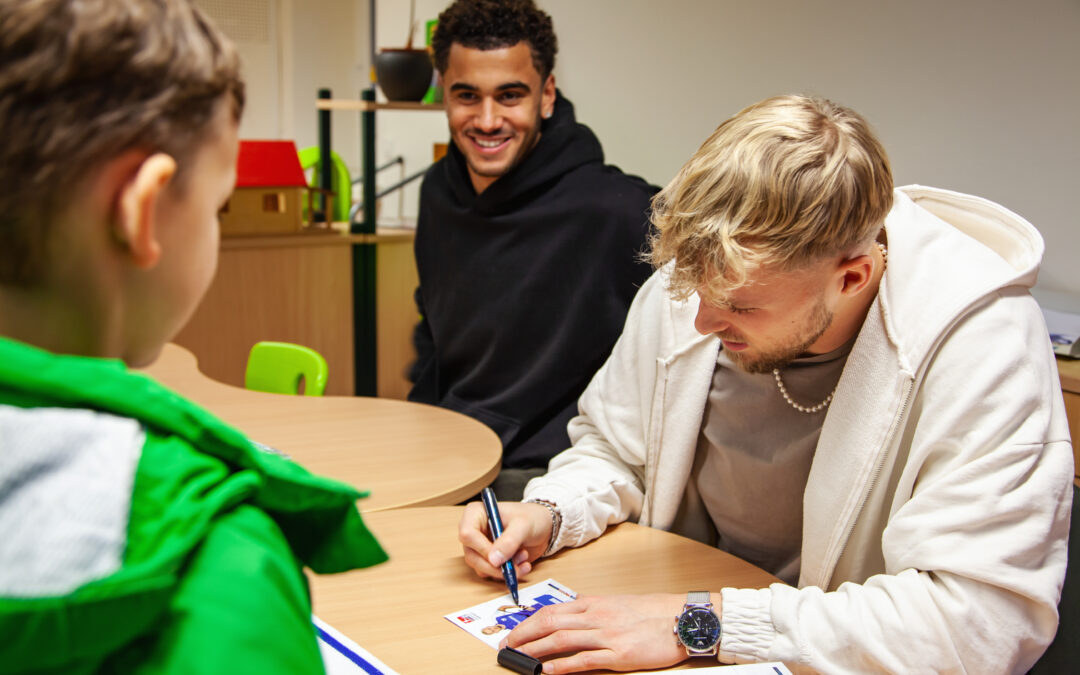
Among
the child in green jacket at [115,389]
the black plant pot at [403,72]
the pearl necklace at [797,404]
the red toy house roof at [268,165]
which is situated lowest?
the pearl necklace at [797,404]

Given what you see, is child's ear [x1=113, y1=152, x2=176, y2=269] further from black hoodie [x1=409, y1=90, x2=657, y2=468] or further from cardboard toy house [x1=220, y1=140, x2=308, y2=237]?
cardboard toy house [x1=220, y1=140, x2=308, y2=237]

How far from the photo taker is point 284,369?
237cm

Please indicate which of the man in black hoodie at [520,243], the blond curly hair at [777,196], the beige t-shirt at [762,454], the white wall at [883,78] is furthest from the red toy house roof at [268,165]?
the blond curly hair at [777,196]

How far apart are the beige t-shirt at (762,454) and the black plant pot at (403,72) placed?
2.53 m

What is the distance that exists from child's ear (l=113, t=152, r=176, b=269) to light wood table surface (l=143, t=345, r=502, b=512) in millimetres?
996

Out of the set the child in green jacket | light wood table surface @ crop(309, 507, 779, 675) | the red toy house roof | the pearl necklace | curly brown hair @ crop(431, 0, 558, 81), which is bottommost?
light wood table surface @ crop(309, 507, 779, 675)

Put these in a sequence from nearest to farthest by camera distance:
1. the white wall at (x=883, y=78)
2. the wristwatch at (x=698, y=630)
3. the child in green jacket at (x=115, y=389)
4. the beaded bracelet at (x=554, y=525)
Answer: the child in green jacket at (x=115, y=389) < the wristwatch at (x=698, y=630) < the beaded bracelet at (x=554, y=525) < the white wall at (x=883, y=78)

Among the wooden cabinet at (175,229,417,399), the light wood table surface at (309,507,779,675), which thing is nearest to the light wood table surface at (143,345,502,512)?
the light wood table surface at (309,507,779,675)

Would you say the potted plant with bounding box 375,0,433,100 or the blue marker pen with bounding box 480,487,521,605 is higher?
the potted plant with bounding box 375,0,433,100

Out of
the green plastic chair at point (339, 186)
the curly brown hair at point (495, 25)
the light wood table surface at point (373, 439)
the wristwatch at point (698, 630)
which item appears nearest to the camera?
the wristwatch at point (698, 630)

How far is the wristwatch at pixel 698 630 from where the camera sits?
107 cm

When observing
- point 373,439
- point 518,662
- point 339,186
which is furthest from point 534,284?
point 339,186

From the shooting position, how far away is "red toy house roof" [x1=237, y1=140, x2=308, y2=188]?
11.6 feet

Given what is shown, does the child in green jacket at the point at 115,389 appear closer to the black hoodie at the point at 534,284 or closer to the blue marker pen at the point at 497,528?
the blue marker pen at the point at 497,528
